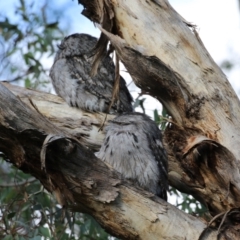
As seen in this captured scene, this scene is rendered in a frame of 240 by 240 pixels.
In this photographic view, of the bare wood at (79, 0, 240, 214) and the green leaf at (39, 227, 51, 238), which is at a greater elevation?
the bare wood at (79, 0, 240, 214)

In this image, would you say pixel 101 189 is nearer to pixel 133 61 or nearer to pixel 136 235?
pixel 136 235

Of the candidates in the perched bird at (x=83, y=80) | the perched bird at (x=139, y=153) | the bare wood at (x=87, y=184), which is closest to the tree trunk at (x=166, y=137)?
the bare wood at (x=87, y=184)

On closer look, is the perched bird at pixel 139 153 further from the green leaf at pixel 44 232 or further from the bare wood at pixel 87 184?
the bare wood at pixel 87 184

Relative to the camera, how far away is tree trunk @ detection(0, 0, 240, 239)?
2578mm

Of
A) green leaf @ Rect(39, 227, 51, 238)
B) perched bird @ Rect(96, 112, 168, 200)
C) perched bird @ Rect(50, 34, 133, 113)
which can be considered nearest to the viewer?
perched bird @ Rect(96, 112, 168, 200)

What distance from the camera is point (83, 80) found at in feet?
15.3

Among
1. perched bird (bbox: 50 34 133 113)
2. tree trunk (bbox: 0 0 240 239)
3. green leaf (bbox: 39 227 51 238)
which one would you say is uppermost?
tree trunk (bbox: 0 0 240 239)

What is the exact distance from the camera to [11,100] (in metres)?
2.52

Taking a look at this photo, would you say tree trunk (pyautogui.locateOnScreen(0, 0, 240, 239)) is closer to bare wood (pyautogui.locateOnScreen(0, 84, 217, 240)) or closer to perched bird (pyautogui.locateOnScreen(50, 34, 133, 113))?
bare wood (pyautogui.locateOnScreen(0, 84, 217, 240))

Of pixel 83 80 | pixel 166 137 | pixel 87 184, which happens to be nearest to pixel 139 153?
pixel 166 137

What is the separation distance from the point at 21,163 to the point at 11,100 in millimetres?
251

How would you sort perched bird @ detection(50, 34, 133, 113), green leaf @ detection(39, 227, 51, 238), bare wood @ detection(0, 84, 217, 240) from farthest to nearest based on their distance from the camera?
1. perched bird @ detection(50, 34, 133, 113)
2. green leaf @ detection(39, 227, 51, 238)
3. bare wood @ detection(0, 84, 217, 240)

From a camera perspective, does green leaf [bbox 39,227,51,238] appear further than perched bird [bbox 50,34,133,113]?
No

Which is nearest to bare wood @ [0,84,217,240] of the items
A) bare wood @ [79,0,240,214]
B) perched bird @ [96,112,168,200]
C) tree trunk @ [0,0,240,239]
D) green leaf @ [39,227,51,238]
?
tree trunk @ [0,0,240,239]
